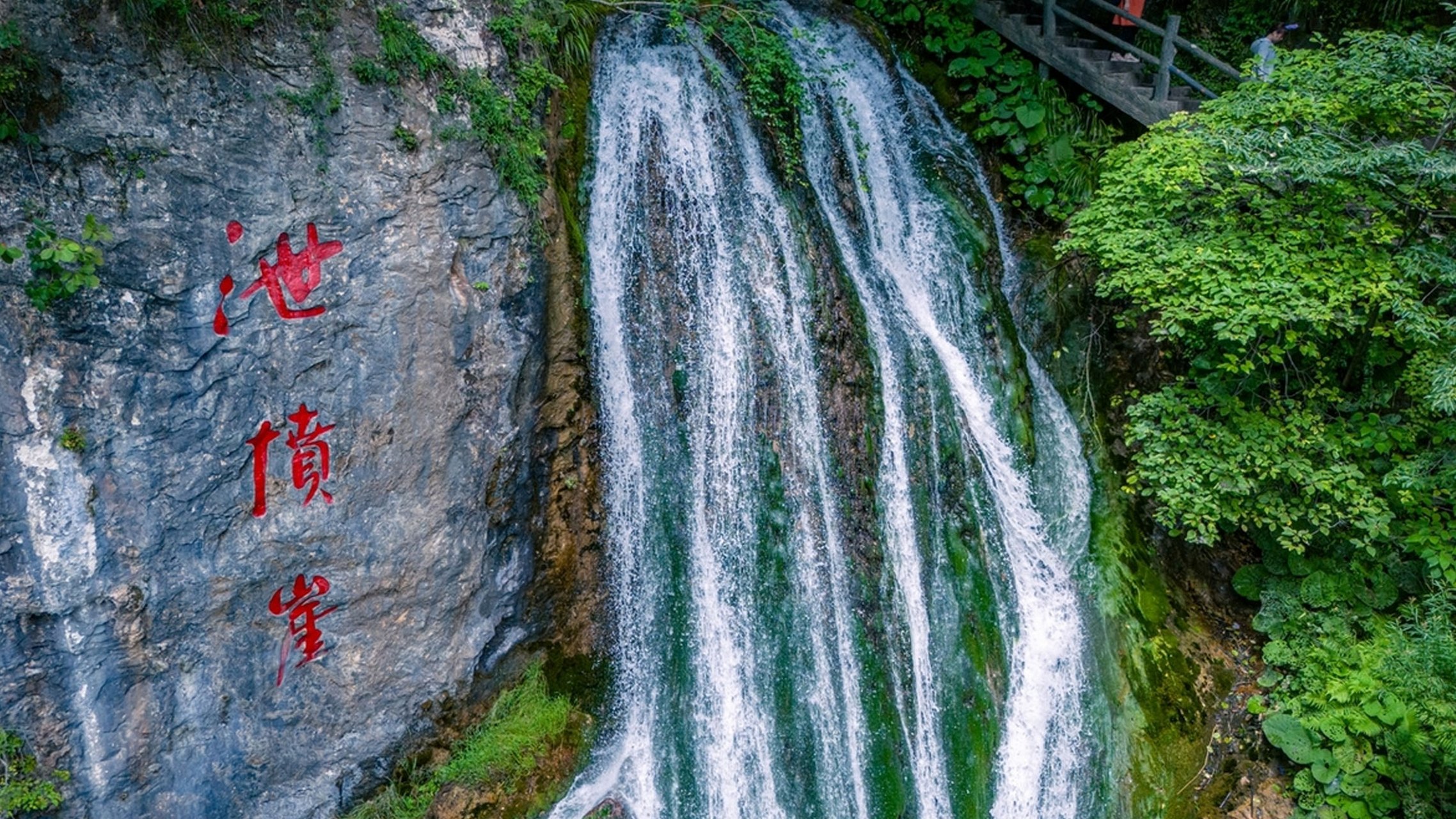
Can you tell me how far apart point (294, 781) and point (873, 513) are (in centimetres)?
370

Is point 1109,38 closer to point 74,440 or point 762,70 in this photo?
point 762,70

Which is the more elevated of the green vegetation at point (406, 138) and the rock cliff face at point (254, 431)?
the green vegetation at point (406, 138)

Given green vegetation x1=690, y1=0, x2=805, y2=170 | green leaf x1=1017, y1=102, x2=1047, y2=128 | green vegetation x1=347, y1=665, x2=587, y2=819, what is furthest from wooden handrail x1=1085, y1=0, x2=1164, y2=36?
green vegetation x1=347, y1=665, x2=587, y2=819

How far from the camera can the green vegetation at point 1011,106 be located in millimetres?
6719

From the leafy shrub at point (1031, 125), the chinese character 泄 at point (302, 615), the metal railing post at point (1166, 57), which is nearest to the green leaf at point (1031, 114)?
the leafy shrub at point (1031, 125)

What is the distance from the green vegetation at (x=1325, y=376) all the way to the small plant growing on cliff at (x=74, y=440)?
222 inches

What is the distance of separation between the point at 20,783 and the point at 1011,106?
25.2 ft

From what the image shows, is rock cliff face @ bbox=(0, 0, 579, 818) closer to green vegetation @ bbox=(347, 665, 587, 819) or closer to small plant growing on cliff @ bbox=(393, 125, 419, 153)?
small plant growing on cliff @ bbox=(393, 125, 419, 153)

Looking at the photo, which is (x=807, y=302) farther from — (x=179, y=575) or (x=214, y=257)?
(x=179, y=575)

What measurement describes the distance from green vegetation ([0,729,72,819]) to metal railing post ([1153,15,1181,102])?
8173 millimetres

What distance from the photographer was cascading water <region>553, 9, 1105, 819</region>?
16.7 feet

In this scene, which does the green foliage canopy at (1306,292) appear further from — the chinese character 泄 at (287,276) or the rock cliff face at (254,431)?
the chinese character 泄 at (287,276)

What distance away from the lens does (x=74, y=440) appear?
12.1ft

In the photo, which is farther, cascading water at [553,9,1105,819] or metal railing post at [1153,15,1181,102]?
metal railing post at [1153,15,1181,102]
